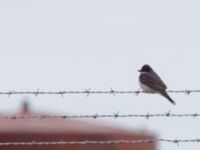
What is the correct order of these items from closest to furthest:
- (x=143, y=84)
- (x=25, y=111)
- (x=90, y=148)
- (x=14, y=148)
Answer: (x=143, y=84) < (x=14, y=148) < (x=90, y=148) < (x=25, y=111)

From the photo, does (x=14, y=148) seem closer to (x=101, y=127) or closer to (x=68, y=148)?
(x=68, y=148)

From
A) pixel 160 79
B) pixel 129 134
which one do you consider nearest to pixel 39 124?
pixel 129 134

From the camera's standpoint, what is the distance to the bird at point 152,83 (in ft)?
48.8

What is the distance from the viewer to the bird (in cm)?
1488

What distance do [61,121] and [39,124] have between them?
49.0 inches

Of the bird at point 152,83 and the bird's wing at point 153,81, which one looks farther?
the bird's wing at point 153,81

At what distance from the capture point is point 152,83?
15.3 meters

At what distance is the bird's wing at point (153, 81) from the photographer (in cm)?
1509

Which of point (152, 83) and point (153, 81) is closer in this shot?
point (152, 83)

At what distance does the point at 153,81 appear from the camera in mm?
15414

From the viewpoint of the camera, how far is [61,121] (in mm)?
25375

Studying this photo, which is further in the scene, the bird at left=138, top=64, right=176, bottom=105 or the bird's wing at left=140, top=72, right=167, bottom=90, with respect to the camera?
the bird's wing at left=140, top=72, right=167, bottom=90

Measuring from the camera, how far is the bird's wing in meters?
15.1

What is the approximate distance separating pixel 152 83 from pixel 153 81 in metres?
0.11
